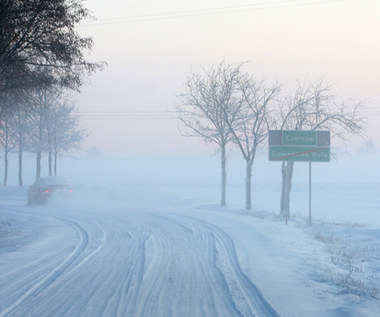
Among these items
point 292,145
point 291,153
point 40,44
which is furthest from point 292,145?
point 40,44

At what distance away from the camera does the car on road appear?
94.7ft

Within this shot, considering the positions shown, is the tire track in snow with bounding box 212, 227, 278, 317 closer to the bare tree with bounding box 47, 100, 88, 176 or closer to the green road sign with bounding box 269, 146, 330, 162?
the green road sign with bounding box 269, 146, 330, 162

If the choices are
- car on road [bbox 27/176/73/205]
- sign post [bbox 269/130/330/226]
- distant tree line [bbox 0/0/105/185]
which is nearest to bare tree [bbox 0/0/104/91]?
distant tree line [bbox 0/0/105/185]

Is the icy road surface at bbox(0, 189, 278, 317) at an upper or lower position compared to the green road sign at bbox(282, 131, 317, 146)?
lower

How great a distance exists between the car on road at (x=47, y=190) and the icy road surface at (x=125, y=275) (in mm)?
13455

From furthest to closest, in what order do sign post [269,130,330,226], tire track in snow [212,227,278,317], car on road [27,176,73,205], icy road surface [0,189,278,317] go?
1. car on road [27,176,73,205]
2. sign post [269,130,330,226]
3. icy road surface [0,189,278,317]
4. tire track in snow [212,227,278,317]

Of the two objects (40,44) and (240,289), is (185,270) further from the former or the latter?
(40,44)

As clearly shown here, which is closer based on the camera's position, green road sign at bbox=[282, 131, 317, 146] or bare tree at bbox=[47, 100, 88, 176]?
green road sign at bbox=[282, 131, 317, 146]

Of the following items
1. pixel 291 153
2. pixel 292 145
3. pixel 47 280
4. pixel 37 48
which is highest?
pixel 37 48

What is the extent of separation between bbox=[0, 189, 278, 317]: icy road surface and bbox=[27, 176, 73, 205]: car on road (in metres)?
13.5

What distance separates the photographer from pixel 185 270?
9305 millimetres

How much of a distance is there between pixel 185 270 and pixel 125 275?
3.92 ft

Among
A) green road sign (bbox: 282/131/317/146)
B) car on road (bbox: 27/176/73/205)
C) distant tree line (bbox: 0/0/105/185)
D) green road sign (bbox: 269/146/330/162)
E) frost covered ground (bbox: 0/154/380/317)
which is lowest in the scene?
frost covered ground (bbox: 0/154/380/317)

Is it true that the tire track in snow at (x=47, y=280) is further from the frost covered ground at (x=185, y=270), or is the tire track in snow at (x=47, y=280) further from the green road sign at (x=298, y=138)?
the green road sign at (x=298, y=138)
